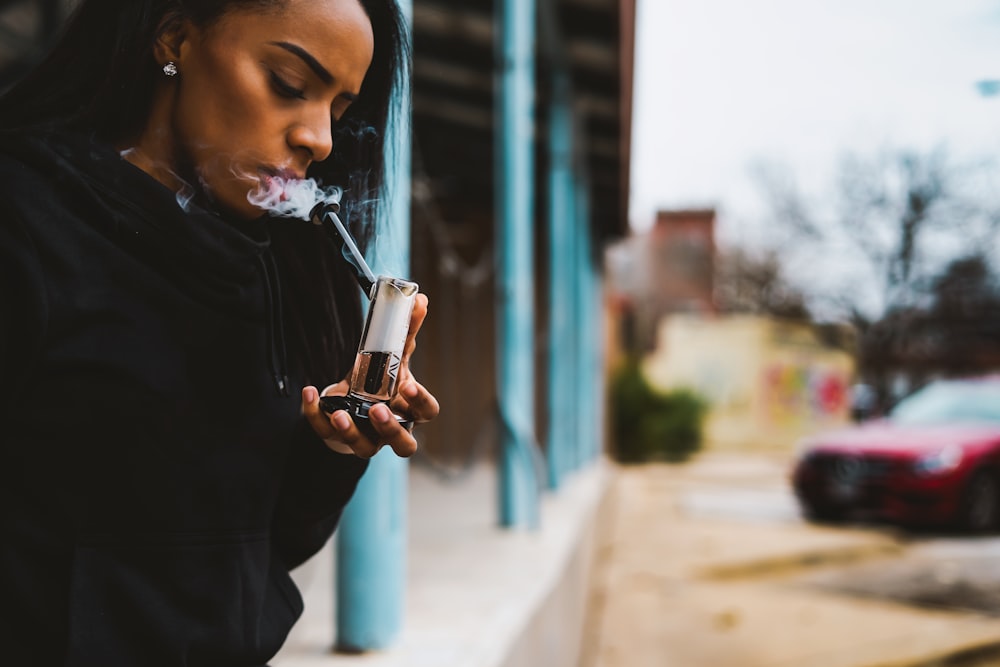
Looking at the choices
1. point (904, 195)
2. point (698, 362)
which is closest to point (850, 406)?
point (698, 362)

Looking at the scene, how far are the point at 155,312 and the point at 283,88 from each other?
25 cm

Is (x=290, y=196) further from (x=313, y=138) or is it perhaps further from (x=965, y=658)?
(x=965, y=658)

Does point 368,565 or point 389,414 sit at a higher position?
point 389,414

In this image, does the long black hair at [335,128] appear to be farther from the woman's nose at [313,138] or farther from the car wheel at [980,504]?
the car wheel at [980,504]

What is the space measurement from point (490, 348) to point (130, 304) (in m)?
10.9

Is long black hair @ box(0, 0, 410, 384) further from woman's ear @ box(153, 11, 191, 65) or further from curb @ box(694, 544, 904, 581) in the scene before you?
curb @ box(694, 544, 904, 581)

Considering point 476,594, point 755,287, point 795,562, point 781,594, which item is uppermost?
point 755,287

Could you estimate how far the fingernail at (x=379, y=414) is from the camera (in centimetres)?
92

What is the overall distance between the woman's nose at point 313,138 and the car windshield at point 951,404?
10949mm

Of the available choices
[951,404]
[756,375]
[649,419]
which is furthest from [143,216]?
[756,375]

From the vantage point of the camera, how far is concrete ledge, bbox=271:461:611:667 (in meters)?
2.50

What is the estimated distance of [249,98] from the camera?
0.95 metres

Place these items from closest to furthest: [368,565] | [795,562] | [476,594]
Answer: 1. [368,565]
2. [476,594]
3. [795,562]

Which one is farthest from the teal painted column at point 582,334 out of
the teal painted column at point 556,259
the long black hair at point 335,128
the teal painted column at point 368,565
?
the long black hair at point 335,128
